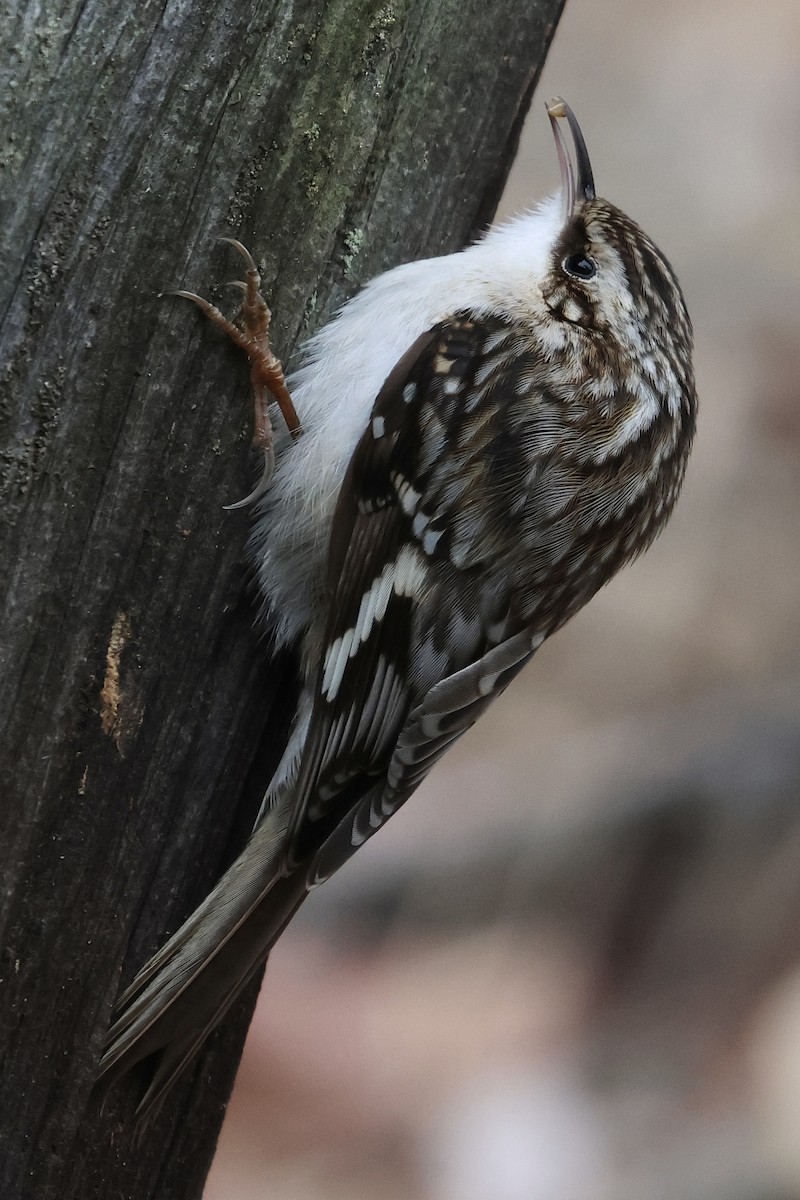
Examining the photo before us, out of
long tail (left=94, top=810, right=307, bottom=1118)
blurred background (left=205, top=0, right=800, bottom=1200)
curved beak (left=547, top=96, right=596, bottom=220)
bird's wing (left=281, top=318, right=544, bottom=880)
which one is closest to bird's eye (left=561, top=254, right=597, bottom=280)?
curved beak (left=547, top=96, right=596, bottom=220)

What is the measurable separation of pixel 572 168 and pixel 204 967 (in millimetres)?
1487

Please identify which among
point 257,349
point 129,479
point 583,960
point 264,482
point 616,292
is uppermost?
point 616,292

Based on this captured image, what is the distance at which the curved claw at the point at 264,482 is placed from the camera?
1.66 meters

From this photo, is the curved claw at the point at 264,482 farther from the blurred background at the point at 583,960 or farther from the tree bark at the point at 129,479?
the blurred background at the point at 583,960

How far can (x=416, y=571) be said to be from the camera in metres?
1.80

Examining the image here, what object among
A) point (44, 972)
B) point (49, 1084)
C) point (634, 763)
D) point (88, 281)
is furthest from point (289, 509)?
point (634, 763)

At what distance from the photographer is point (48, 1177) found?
61.0 inches

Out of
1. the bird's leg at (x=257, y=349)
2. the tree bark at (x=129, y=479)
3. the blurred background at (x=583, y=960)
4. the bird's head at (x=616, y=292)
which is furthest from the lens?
the blurred background at (x=583, y=960)

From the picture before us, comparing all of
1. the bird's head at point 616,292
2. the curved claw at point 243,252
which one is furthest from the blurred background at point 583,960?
the curved claw at point 243,252

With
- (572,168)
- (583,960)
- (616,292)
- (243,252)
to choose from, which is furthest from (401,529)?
(583,960)

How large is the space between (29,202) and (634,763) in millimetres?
2960

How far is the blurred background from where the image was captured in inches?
154

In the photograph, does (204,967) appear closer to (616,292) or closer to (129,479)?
(129,479)

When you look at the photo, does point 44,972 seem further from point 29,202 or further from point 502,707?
point 502,707
